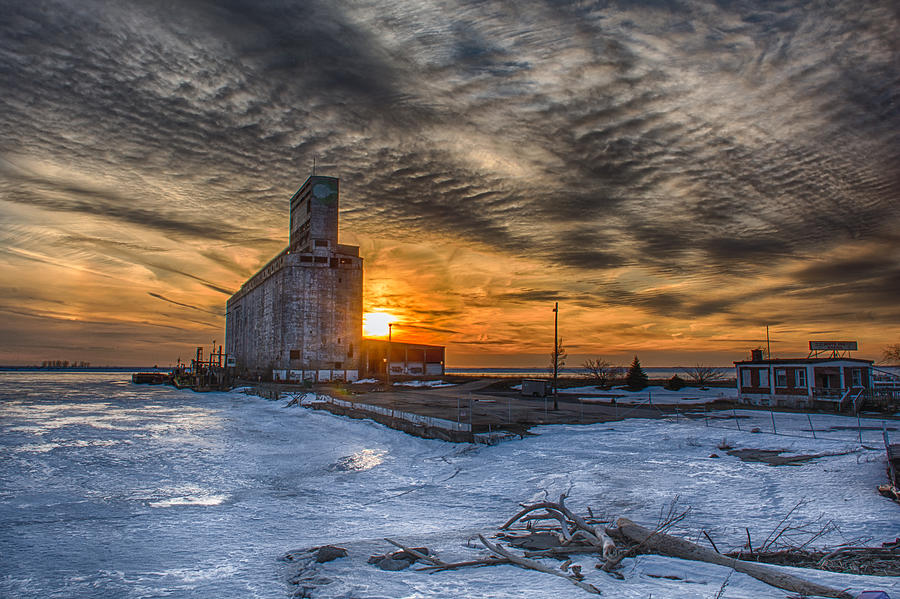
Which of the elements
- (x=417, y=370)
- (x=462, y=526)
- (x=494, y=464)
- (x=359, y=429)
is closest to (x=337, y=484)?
(x=494, y=464)

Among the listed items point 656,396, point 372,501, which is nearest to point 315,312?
point 656,396

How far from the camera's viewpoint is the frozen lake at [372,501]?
7.45 m

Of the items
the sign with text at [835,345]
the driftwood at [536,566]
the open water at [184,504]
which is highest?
the sign with text at [835,345]

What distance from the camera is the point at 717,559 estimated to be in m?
7.47

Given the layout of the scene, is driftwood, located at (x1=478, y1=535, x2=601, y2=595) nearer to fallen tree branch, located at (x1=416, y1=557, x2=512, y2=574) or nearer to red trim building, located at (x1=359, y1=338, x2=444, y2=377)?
fallen tree branch, located at (x1=416, y1=557, x2=512, y2=574)

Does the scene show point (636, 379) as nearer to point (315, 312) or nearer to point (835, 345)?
point (835, 345)

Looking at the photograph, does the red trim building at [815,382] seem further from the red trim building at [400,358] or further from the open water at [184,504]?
the red trim building at [400,358]

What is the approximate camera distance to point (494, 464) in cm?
1697

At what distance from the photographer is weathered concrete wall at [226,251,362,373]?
81.2 m

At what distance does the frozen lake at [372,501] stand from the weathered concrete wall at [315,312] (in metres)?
57.0

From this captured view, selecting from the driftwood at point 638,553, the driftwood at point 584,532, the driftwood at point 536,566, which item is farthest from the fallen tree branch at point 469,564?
the driftwood at point 584,532

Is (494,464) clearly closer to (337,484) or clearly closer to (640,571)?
(337,484)

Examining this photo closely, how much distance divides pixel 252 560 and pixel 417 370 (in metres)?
84.3

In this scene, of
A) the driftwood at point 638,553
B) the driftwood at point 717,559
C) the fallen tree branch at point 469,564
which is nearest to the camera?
the driftwood at point 717,559
